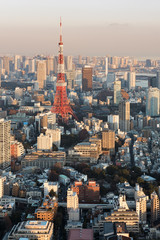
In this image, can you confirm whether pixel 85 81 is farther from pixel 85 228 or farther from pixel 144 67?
pixel 85 228

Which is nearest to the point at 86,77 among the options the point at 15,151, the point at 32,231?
the point at 15,151

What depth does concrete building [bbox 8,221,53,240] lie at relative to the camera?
20.7 ft

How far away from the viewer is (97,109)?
63.2 feet

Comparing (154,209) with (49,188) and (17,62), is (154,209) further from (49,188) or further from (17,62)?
(17,62)

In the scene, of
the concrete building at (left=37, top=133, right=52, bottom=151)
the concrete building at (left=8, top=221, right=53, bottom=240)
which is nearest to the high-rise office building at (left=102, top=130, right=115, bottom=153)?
the concrete building at (left=37, top=133, right=52, bottom=151)

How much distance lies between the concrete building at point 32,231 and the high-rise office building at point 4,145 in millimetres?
3587

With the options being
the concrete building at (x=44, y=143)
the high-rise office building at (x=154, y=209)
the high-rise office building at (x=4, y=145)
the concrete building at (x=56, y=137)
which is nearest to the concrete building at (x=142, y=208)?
the high-rise office building at (x=154, y=209)

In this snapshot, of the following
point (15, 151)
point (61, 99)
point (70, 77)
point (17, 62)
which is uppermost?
point (17, 62)

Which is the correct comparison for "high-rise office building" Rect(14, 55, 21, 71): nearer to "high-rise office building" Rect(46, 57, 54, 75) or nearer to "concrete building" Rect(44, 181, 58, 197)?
"high-rise office building" Rect(46, 57, 54, 75)

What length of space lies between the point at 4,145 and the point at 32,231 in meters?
3.96

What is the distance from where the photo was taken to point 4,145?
33.1 feet

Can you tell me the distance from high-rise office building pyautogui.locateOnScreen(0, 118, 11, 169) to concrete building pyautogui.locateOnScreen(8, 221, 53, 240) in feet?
11.8

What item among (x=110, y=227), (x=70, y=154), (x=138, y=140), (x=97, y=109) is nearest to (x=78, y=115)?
(x=97, y=109)

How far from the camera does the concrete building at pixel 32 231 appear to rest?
6320 mm
